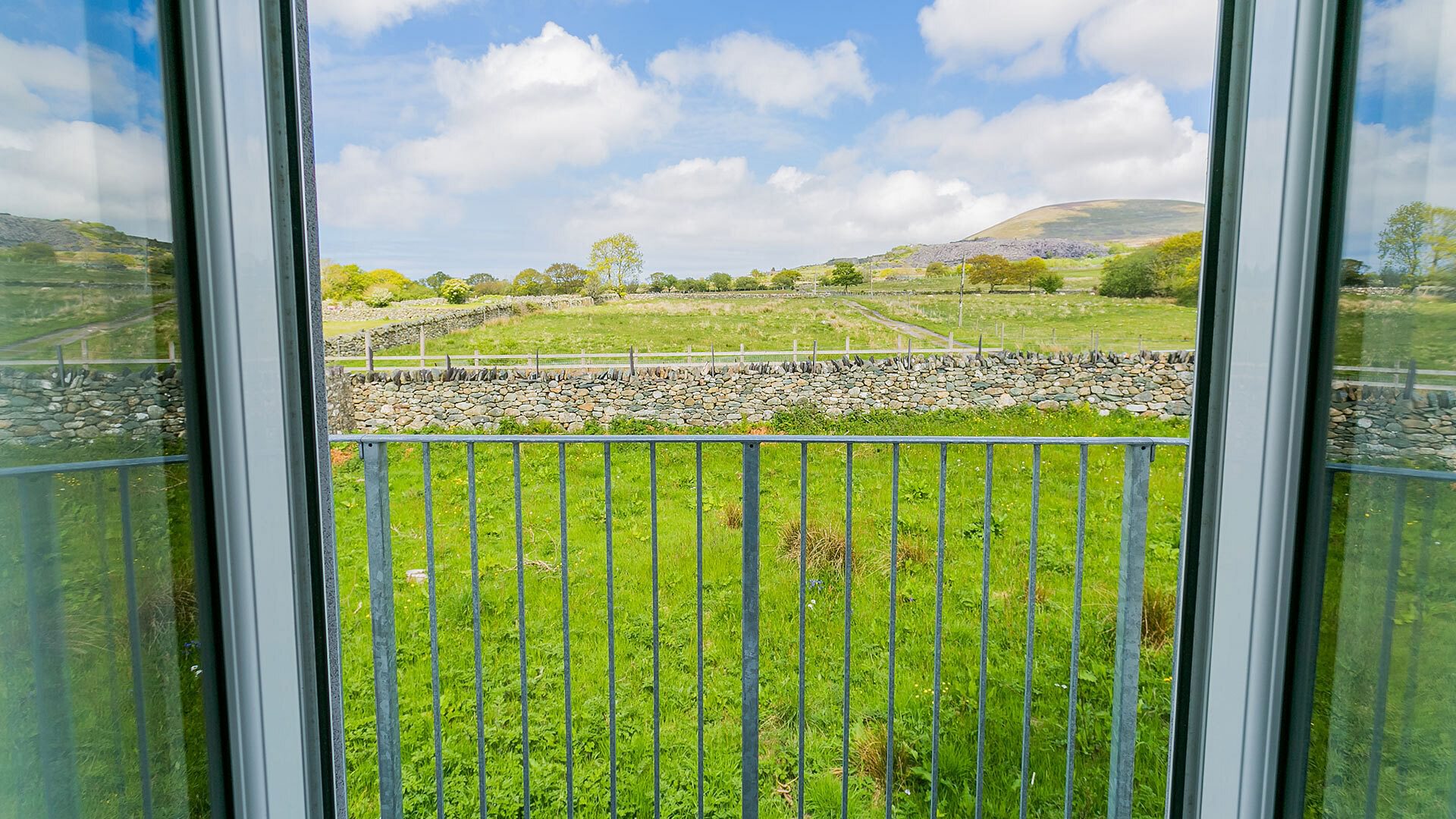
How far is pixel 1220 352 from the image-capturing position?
0.72 m

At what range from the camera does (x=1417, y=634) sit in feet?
1.84

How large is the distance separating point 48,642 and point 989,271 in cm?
709

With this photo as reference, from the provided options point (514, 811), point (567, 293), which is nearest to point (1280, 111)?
point (514, 811)

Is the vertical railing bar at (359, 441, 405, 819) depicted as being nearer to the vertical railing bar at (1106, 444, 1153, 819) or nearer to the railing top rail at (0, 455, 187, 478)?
the railing top rail at (0, 455, 187, 478)

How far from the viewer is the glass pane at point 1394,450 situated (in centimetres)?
54

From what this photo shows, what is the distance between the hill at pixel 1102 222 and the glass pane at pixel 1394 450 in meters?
6.47

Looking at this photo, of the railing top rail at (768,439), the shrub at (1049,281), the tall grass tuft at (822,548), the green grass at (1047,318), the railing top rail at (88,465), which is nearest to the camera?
the railing top rail at (88,465)

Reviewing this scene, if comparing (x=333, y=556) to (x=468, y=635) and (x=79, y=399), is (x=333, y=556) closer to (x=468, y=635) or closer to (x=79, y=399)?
(x=79, y=399)

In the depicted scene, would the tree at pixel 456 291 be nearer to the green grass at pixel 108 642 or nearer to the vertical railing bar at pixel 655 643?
the vertical railing bar at pixel 655 643

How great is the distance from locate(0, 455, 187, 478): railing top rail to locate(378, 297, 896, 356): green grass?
6.23 metres

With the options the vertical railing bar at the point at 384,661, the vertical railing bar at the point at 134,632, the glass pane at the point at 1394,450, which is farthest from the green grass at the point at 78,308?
the glass pane at the point at 1394,450

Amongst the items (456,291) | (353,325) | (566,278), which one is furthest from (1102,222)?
(353,325)

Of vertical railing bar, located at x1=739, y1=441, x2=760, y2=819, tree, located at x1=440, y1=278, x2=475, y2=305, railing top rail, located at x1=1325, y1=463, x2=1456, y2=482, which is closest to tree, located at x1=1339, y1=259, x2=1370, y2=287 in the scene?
railing top rail, located at x1=1325, y1=463, x2=1456, y2=482

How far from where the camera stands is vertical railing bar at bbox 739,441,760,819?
147cm
